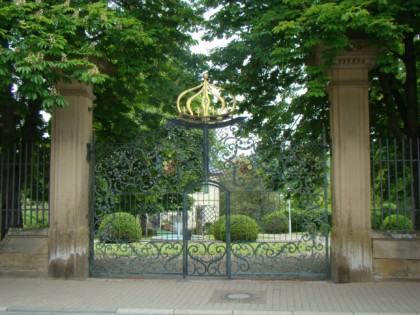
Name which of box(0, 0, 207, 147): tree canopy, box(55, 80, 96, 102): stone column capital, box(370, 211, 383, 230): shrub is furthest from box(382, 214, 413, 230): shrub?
box(55, 80, 96, 102): stone column capital

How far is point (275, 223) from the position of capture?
1039 centimetres

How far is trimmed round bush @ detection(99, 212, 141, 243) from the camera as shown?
10.5 m

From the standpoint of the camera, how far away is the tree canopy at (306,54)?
27.6 feet

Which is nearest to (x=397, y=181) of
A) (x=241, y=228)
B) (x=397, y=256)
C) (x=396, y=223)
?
(x=396, y=223)

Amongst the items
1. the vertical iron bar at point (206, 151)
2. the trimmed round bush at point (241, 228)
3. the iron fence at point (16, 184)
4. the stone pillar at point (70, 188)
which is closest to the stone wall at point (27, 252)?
the stone pillar at point (70, 188)

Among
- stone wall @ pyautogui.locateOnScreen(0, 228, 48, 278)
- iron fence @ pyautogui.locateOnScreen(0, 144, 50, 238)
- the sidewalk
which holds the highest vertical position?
iron fence @ pyautogui.locateOnScreen(0, 144, 50, 238)

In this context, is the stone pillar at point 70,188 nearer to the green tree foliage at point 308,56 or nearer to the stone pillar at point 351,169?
the green tree foliage at point 308,56

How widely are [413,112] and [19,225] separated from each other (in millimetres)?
9551

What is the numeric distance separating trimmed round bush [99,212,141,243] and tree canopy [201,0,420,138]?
3.47 m

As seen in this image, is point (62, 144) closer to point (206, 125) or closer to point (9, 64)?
point (9, 64)

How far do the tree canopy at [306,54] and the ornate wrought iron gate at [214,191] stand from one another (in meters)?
1.08

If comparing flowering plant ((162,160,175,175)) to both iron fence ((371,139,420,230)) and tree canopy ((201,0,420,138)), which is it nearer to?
tree canopy ((201,0,420,138))

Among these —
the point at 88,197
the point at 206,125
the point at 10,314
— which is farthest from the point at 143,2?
the point at 10,314

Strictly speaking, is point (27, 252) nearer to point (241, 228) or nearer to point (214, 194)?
point (214, 194)
